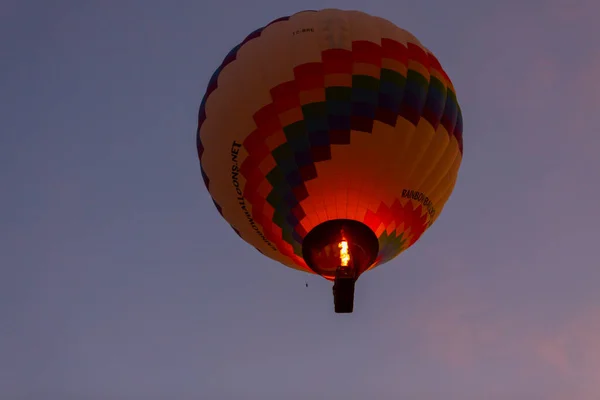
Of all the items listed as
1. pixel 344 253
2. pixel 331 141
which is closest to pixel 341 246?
pixel 344 253

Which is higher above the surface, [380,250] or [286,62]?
[286,62]

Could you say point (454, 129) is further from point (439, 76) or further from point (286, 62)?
point (286, 62)

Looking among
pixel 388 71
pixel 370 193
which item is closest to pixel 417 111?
pixel 388 71

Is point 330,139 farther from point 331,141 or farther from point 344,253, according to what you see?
point 344,253

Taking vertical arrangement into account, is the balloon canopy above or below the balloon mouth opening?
above

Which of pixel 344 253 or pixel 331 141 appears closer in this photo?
pixel 344 253
